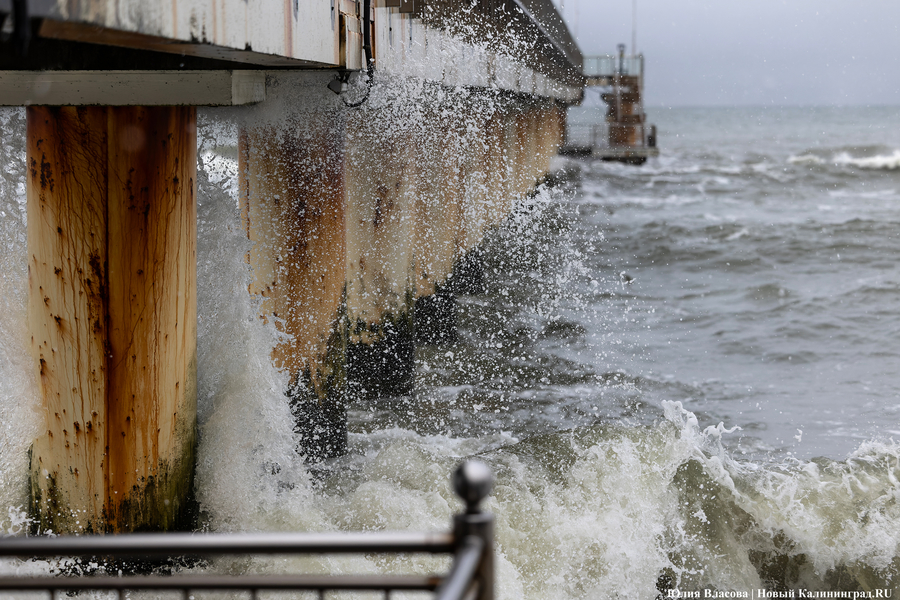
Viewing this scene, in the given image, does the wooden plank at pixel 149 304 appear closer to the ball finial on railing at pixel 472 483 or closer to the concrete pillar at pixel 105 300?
the concrete pillar at pixel 105 300

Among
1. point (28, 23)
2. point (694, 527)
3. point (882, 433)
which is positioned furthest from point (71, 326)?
point (882, 433)

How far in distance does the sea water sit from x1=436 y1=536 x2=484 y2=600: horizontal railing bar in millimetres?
2967

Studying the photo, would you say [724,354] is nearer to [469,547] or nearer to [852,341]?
[852,341]

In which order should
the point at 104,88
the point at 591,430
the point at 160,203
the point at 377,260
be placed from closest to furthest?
the point at 104,88 < the point at 160,203 < the point at 591,430 < the point at 377,260

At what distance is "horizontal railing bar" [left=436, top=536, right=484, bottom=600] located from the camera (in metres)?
1.36

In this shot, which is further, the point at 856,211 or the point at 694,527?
the point at 856,211

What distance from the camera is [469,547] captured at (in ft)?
4.84

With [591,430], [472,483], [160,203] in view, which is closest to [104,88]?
[160,203]

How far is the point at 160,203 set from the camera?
412cm

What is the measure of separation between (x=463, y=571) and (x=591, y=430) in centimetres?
515

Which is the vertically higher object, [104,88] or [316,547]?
[104,88]

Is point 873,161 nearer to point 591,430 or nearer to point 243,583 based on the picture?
point 591,430

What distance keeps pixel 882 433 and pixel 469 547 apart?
270 inches

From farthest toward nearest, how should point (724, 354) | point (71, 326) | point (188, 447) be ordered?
1. point (724, 354)
2. point (188, 447)
3. point (71, 326)
